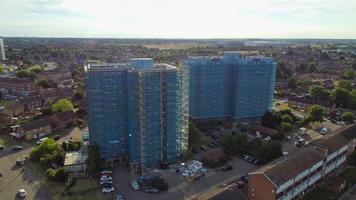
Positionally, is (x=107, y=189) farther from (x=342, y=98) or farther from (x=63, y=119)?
(x=342, y=98)

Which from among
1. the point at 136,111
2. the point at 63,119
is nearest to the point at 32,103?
the point at 63,119

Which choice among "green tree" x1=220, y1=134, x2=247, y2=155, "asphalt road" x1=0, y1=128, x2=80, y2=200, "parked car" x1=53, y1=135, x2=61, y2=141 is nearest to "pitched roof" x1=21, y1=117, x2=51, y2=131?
"parked car" x1=53, y1=135, x2=61, y2=141

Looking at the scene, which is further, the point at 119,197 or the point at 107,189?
the point at 107,189

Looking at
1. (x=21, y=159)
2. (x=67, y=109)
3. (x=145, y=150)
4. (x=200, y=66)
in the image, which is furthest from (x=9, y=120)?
(x=200, y=66)

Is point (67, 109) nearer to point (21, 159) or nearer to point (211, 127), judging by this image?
point (21, 159)

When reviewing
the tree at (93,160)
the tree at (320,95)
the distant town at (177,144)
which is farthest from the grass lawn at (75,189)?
the tree at (320,95)

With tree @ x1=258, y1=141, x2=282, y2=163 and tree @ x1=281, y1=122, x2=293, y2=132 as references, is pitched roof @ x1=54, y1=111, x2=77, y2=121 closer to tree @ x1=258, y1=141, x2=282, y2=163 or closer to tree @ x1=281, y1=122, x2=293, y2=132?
tree @ x1=258, y1=141, x2=282, y2=163
